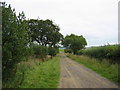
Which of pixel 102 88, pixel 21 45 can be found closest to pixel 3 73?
pixel 21 45

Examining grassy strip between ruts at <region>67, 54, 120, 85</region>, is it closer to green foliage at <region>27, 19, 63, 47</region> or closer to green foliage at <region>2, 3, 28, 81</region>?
green foliage at <region>2, 3, 28, 81</region>

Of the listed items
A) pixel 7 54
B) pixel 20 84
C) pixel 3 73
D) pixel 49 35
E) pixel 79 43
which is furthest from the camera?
pixel 79 43

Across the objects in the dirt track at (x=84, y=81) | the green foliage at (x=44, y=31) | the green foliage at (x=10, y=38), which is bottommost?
the dirt track at (x=84, y=81)

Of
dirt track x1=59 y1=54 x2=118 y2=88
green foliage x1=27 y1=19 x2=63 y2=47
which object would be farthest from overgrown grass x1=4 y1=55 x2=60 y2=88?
green foliage x1=27 y1=19 x2=63 y2=47

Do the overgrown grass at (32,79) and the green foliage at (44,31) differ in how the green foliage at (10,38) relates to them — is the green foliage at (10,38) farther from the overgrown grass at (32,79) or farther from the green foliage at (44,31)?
the green foliage at (44,31)

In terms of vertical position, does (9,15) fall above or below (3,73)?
above

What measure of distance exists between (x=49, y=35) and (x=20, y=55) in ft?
113

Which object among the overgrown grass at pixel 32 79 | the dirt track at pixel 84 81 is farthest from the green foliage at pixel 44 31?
the dirt track at pixel 84 81

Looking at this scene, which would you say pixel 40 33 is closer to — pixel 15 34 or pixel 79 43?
pixel 79 43

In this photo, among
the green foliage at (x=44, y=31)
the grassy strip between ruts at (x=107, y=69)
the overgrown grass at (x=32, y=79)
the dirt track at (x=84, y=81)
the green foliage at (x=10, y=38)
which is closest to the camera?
the green foliage at (x=10, y=38)

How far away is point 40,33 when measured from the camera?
4197cm

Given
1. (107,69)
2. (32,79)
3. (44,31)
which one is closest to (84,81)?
(32,79)

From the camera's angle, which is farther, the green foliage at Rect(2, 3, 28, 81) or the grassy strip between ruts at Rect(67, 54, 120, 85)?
the grassy strip between ruts at Rect(67, 54, 120, 85)

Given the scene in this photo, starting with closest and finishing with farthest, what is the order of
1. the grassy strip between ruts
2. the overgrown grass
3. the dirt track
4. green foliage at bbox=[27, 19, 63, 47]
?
the overgrown grass → the dirt track → the grassy strip between ruts → green foliage at bbox=[27, 19, 63, 47]
